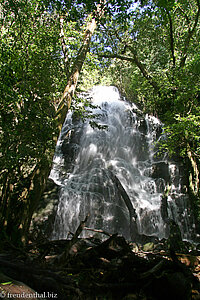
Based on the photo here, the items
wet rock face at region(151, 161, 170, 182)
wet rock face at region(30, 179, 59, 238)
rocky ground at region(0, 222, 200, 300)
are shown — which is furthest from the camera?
wet rock face at region(151, 161, 170, 182)

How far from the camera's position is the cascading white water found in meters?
9.05

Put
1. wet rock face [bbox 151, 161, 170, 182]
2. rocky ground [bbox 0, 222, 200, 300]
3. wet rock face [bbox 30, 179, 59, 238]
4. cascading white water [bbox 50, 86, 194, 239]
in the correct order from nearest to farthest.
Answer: rocky ground [bbox 0, 222, 200, 300] → wet rock face [bbox 30, 179, 59, 238] → cascading white water [bbox 50, 86, 194, 239] → wet rock face [bbox 151, 161, 170, 182]

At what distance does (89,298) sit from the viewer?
45.4 inches

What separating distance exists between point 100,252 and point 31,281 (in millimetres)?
763

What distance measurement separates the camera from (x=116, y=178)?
8852mm

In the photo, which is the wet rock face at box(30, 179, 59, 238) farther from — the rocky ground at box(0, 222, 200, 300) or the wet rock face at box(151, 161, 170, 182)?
the wet rock face at box(151, 161, 170, 182)

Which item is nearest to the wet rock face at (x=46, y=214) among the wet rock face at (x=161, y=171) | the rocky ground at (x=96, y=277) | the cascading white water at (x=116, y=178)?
the cascading white water at (x=116, y=178)

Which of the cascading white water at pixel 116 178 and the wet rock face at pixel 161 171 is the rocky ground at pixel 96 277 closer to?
the cascading white water at pixel 116 178

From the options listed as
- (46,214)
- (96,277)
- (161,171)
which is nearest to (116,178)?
(46,214)

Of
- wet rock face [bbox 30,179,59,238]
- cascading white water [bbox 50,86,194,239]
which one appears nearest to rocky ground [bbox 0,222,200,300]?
cascading white water [bbox 50,86,194,239]

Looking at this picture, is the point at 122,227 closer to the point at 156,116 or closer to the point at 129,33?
the point at 129,33

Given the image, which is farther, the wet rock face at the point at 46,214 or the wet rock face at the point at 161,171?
the wet rock face at the point at 161,171

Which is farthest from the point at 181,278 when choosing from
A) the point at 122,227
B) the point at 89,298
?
the point at 122,227

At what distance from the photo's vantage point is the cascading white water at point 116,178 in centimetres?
905
